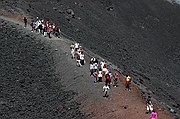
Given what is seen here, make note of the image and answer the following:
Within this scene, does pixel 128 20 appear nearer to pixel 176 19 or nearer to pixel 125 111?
pixel 176 19

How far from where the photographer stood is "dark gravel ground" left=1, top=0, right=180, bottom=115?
58.2 meters

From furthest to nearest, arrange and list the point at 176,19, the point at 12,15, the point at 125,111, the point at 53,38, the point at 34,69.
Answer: the point at 176,19, the point at 12,15, the point at 53,38, the point at 34,69, the point at 125,111

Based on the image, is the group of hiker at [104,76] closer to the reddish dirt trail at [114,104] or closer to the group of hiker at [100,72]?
the group of hiker at [100,72]

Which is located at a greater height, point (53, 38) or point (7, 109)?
point (53, 38)

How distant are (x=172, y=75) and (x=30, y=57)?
30.1 metres

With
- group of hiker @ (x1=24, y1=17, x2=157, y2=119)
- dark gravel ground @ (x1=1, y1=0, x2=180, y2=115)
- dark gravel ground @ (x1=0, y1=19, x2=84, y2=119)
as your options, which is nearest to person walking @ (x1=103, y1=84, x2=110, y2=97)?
group of hiker @ (x1=24, y1=17, x2=157, y2=119)

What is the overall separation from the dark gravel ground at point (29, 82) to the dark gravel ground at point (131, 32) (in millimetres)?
12658

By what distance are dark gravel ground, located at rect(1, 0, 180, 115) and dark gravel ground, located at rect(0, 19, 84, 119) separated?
12.7 meters

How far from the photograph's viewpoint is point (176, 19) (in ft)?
298

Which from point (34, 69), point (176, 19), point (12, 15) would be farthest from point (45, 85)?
point (176, 19)

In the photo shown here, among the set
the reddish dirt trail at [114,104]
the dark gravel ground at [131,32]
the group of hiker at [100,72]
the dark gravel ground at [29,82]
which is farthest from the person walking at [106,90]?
the dark gravel ground at [131,32]

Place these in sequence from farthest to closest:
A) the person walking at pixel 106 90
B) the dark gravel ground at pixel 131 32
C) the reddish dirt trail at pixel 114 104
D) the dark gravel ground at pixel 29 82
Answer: the dark gravel ground at pixel 131 32
the person walking at pixel 106 90
the dark gravel ground at pixel 29 82
the reddish dirt trail at pixel 114 104

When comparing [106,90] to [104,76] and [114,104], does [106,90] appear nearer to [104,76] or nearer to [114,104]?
[114,104]

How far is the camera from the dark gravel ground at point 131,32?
58241 mm
